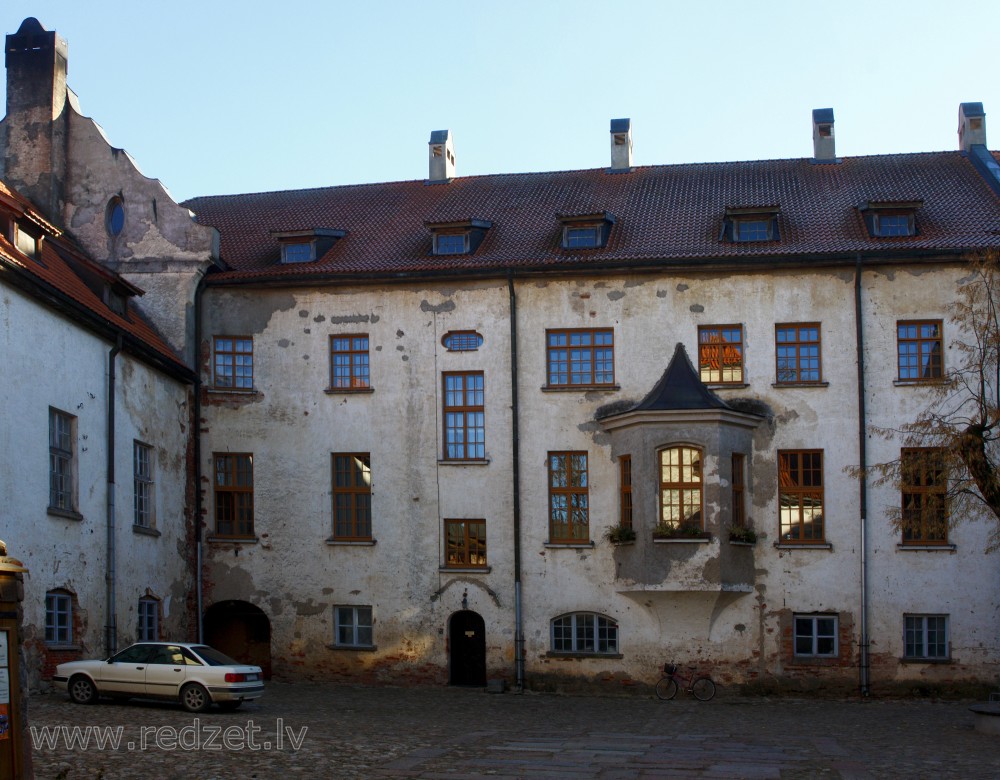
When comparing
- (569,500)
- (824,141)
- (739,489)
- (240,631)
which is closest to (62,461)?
(240,631)

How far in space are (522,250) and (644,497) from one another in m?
7.02

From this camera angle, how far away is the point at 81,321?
27109mm

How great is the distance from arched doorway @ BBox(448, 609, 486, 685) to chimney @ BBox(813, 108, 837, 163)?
1597cm

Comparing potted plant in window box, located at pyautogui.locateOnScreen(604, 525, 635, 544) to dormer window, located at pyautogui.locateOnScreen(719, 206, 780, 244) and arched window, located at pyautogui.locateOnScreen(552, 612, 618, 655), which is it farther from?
dormer window, located at pyautogui.locateOnScreen(719, 206, 780, 244)

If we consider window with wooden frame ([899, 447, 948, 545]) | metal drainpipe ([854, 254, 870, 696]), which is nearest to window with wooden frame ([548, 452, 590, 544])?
metal drainpipe ([854, 254, 870, 696])

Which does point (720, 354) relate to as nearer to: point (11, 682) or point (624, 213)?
point (624, 213)

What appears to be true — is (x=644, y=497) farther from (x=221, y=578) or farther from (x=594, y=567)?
(x=221, y=578)

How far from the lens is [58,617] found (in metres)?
25.9

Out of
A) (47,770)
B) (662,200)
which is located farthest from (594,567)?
(47,770)

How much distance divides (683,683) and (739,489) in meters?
4.56

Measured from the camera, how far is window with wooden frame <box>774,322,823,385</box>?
31266 millimetres

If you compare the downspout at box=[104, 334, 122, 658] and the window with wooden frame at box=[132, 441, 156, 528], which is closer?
the downspout at box=[104, 334, 122, 658]

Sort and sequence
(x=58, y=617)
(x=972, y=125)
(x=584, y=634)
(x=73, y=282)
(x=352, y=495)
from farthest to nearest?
(x=972, y=125), (x=352, y=495), (x=584, y=634), (x=73, y=282), (x=58, y=617)

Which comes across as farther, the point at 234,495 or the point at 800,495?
the point at 234,495
